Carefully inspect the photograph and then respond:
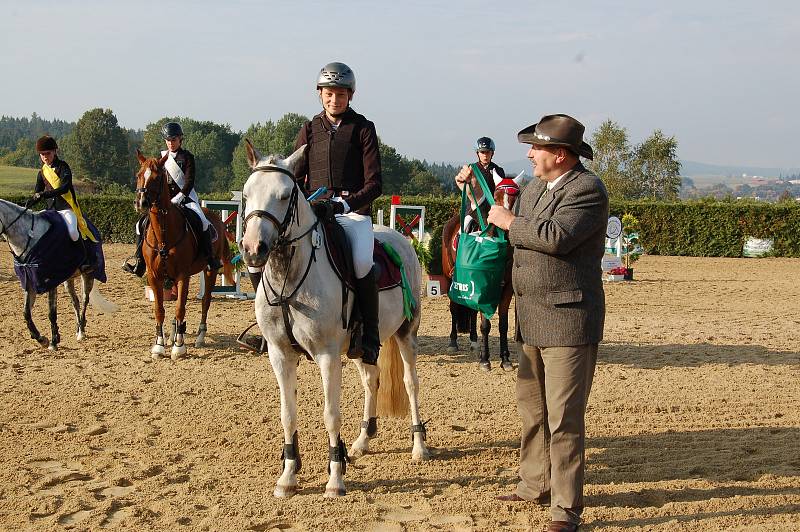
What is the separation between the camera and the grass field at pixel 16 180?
202 ft

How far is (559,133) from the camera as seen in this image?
4.55 metres

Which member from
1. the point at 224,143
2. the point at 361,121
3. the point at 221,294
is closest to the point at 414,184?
the point at 224,143

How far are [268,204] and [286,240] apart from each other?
318mm

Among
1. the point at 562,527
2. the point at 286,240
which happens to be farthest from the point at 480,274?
the point at 562,527

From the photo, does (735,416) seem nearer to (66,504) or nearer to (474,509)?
(474,509)

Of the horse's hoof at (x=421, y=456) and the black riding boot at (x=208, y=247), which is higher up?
the black riding boot at (x=208, y=247)

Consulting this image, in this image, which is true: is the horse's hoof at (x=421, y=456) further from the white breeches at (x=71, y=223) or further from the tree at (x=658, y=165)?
the tree at (x=658, y=165)

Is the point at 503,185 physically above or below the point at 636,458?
above

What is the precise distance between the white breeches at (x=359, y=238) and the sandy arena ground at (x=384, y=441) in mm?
1526

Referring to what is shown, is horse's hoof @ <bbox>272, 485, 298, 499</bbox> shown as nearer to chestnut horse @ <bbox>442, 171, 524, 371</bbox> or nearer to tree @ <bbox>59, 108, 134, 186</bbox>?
chestnut horse @ <bbox>442, 171, 524, 371</bbox>

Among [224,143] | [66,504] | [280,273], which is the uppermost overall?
[224,143]

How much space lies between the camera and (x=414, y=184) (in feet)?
243

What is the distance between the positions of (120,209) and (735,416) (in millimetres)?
28973

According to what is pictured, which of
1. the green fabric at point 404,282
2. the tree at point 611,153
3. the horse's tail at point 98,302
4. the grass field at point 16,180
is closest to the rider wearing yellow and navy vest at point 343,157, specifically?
the green fabric at point 404,282
